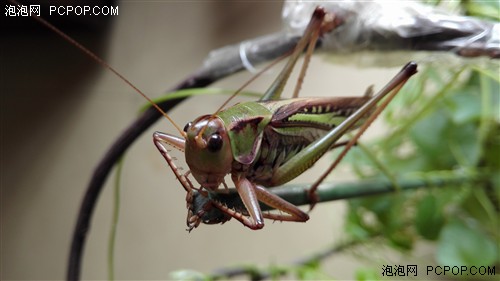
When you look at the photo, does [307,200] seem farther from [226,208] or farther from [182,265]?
[182,265]

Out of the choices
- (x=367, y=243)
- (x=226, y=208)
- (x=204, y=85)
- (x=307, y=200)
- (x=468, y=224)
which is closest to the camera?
(x=226, y=208)

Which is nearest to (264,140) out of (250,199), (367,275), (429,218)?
(250,199)

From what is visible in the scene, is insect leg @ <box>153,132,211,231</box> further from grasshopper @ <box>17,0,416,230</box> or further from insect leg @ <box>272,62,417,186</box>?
insect leg @ <box>272,62,417,186</box>

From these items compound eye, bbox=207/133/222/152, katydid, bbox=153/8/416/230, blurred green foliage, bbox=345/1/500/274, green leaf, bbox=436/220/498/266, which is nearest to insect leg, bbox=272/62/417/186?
katydid, bbox=153/8/416/230

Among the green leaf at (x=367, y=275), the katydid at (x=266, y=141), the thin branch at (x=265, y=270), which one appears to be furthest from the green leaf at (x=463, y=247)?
the katydid at (x=266, y=141)

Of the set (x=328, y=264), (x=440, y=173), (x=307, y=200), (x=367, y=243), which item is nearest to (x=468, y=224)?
(x=440, y=173)

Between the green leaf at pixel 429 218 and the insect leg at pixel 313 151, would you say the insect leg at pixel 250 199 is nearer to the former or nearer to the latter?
the insect leg at pixel 313 151
